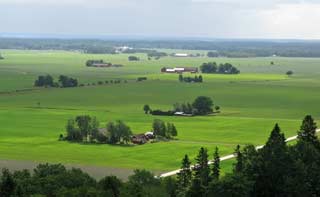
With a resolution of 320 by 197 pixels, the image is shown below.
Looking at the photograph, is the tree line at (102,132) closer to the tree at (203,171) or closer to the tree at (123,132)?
the tree at (123,132)

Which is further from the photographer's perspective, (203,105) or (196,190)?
(203,105)

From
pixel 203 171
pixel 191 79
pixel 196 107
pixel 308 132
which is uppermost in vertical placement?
pixel 308 132

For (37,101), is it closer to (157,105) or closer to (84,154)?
(157,105)

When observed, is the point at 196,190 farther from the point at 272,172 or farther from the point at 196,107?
the point at 196,107

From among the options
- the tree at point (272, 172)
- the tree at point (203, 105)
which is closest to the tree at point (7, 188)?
the tree at point (272, 172)

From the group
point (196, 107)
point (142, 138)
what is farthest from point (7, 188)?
point (196, 107)

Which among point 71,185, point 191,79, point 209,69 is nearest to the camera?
point 71,185
